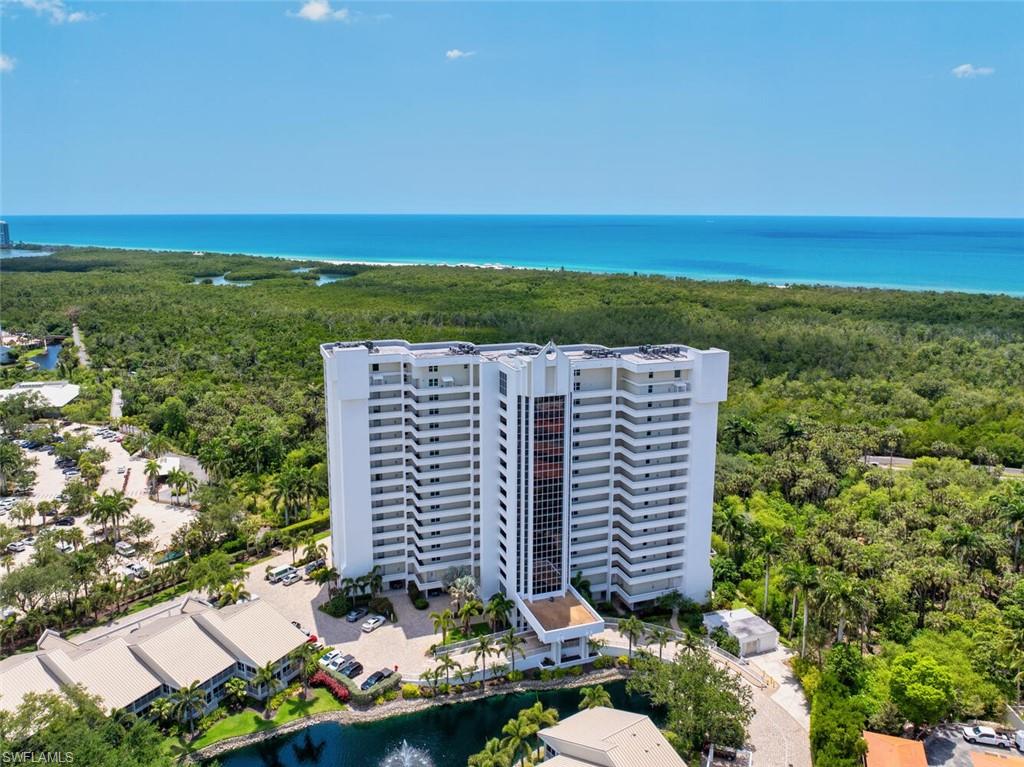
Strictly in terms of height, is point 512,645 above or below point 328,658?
above

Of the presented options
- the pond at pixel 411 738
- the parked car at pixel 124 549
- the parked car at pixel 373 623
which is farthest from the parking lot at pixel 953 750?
the parked car at pixel 124 549

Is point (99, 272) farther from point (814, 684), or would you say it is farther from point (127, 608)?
point (814, 684)

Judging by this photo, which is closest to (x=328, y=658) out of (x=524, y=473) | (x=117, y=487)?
(x=524, y=473)

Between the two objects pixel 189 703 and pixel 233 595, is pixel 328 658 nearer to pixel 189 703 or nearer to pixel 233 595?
pixel 189 703

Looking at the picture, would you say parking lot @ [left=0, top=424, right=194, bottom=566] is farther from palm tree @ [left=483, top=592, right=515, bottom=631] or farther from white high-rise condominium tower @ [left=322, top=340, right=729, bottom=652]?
palm tree @ [left=483, top=592, right=515, bottom=631]

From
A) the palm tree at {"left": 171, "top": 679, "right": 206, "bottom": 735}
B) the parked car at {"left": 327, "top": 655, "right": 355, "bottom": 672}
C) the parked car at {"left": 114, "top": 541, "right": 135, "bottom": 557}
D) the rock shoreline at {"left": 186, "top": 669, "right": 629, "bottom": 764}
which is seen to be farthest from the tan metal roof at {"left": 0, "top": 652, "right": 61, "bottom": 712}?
the parked car at {"left": 114, "top": 541, "right": 135, "bottom": 557}

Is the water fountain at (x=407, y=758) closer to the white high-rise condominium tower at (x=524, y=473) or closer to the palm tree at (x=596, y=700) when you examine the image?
the palm tree at (x=596, y=700)
